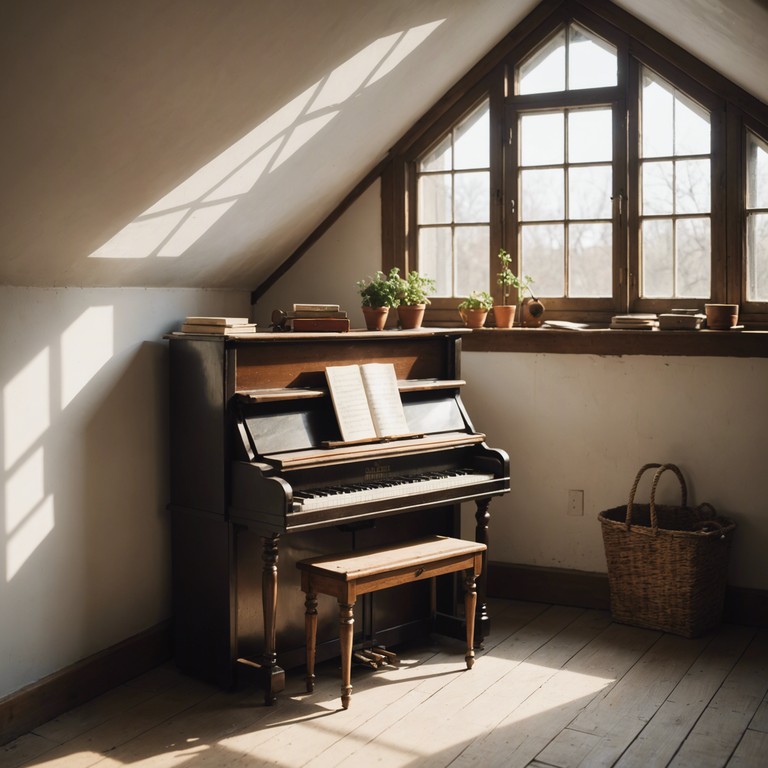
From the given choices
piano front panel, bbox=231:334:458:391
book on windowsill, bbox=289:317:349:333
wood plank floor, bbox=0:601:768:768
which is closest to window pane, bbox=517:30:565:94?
piano front panel, bbox=231:334:458:391

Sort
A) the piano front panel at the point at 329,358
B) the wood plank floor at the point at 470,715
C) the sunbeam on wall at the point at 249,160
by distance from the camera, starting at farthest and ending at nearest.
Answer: the piano front panel at the point at 329,358, the sunbeam on wall at the point at 249,160, the wood plank floor at the point at 470,715

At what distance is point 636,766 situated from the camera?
133 inches

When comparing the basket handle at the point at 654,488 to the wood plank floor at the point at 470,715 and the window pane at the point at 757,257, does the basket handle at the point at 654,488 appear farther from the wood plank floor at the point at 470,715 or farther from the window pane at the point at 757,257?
the window pane at the point at 757,257

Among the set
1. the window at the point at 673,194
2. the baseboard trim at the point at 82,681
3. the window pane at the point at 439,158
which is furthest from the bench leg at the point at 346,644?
the window pane at the point at 439,158

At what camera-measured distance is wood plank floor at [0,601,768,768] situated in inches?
137

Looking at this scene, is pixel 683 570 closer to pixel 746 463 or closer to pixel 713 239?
pixel 746 463

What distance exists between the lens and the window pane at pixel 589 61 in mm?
5062

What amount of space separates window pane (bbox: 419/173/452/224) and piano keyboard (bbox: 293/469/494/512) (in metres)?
1.57

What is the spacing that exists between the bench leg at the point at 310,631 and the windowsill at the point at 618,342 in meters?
1.84

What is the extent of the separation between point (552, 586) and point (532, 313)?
1.39 metres

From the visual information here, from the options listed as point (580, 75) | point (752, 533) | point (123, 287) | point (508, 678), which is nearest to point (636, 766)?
point (508, 678)

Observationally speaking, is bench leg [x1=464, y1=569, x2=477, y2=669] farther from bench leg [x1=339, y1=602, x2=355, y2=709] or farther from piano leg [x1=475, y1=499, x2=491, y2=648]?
bench leg [x1=339, y1=602, x2=355, y2=709]

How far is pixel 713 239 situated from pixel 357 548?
7.42 feet

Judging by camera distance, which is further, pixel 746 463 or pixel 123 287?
pixel 746 463
